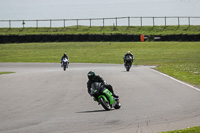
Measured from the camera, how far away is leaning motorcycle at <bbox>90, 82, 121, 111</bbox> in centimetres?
1200

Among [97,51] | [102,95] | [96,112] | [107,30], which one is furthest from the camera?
[107,30]

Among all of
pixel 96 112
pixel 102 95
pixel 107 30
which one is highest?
pixel 107 30

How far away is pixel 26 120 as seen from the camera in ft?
35.2

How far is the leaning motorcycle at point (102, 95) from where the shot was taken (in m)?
12.0

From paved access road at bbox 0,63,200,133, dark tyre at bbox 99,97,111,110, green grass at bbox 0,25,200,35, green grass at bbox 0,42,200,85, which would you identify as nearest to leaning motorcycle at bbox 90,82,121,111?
dark tyre at bbox 99,97,111,110

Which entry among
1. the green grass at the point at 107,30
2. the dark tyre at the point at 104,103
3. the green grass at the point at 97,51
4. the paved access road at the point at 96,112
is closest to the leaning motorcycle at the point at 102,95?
the dark tyre at the point at 104,103

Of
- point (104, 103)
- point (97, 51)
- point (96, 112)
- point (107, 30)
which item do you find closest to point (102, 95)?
point (104, 103)

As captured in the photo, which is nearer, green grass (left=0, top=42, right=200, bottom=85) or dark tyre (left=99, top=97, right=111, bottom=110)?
dark tyre (left=99, top=97, right=111, bottom=110)

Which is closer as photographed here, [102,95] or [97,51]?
[102,95]

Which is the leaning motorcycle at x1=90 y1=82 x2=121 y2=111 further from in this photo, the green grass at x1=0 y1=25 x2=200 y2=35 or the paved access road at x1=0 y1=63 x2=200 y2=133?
the green grass at x1=0 y1=25 x2=200 y2=35

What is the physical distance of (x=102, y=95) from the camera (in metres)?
12.0

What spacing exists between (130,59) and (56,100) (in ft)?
53.5

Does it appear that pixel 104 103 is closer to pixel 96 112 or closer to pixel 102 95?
pixel 102 95

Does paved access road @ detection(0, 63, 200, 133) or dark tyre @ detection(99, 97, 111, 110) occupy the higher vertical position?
dark tyre @ detection(99, 97, 111, 110)
